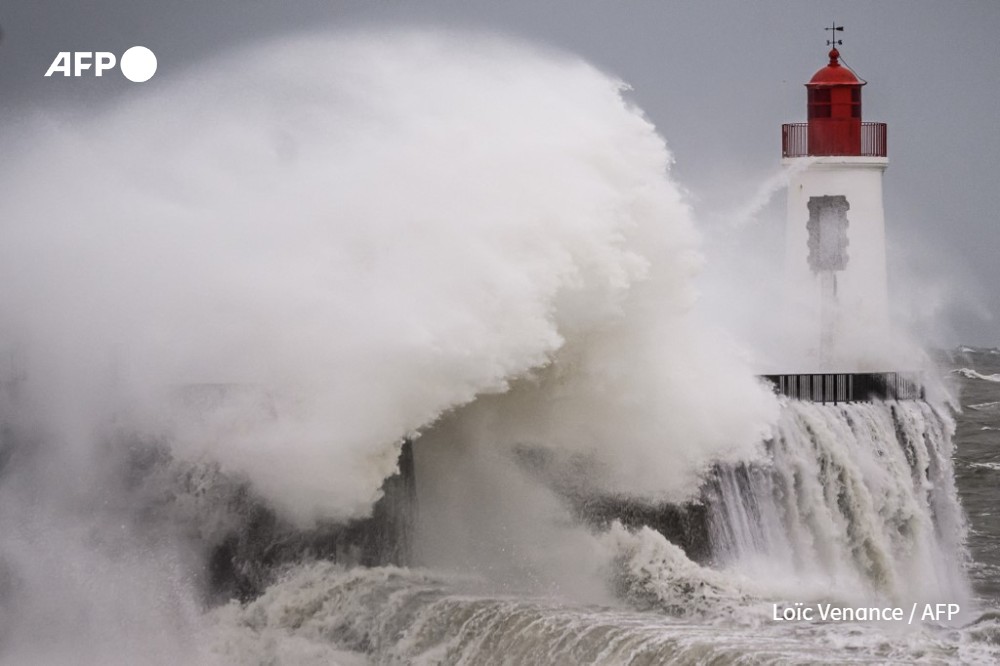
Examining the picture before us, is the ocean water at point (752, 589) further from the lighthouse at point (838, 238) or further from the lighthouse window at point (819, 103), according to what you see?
the lighthouse window at point (819, 103)

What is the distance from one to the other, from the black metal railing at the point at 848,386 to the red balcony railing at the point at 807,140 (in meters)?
4.60

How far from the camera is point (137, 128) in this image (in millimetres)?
24938

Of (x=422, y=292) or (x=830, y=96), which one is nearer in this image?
(x=422, y=292)

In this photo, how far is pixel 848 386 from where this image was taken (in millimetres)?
25016

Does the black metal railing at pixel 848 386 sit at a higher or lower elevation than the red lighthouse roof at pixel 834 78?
lower

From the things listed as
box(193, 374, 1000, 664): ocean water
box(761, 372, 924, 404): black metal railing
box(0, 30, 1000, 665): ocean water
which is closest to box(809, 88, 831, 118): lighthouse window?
box(761, 372, 924, 404): black metal railing

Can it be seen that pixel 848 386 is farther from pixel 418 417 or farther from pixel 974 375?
pixel 974 375

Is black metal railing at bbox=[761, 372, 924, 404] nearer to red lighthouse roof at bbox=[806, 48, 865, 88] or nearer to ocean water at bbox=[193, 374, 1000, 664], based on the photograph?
ocean water at bbox=[193, 374, 1000, 664]

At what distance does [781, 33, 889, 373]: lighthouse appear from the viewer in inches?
1172

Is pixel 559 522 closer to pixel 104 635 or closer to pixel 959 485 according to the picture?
pixel 104 635

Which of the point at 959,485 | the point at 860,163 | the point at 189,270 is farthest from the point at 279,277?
the point at 959,485

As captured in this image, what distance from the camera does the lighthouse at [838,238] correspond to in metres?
29.8

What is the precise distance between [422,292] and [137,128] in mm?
8521

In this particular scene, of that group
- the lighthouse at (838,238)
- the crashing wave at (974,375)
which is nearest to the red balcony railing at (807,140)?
the lighthouse at (838,238)
